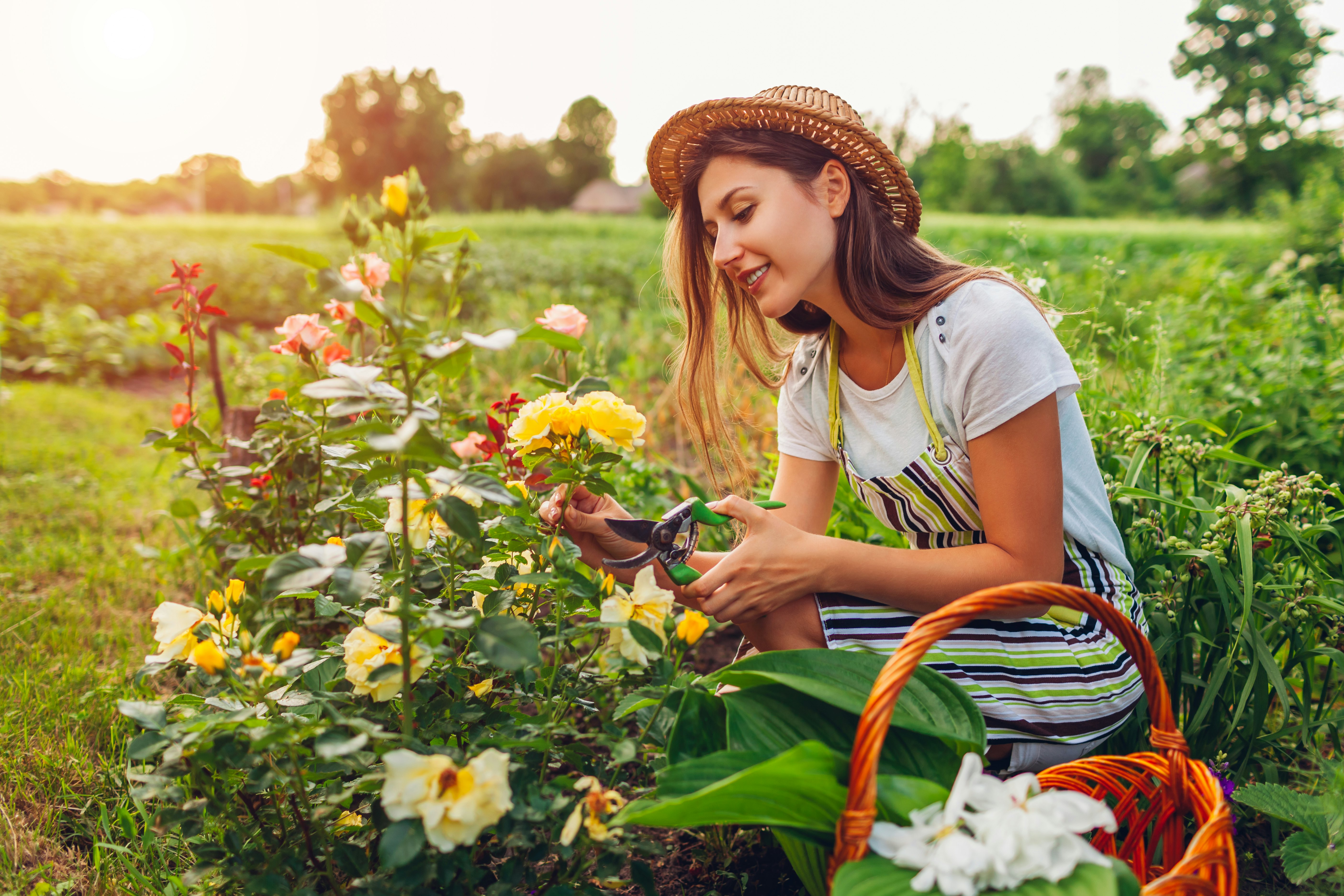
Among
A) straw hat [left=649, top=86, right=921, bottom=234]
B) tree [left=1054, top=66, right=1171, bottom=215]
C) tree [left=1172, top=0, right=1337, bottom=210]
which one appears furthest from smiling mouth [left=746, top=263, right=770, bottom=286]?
tree [left=1054, top=66, right=1171, bottom=215]

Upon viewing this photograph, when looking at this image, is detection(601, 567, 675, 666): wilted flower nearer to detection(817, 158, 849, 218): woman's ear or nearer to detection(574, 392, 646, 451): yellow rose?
detection(574, 392, 646, 451): yellow rose

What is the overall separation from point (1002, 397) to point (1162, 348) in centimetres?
98

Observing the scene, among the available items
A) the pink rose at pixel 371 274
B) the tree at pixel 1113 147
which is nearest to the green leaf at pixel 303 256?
the pink rose at pixel 371 274

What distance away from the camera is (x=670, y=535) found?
1204mm

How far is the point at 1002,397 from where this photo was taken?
1.26 m

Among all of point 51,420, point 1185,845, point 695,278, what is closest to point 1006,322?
point 695,278

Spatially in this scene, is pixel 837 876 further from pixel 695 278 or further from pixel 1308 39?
pixel 1308 39

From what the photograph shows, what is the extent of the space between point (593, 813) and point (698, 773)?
4.8 inches

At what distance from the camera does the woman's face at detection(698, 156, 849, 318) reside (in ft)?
4.59

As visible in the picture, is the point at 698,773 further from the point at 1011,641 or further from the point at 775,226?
the point at 775,226

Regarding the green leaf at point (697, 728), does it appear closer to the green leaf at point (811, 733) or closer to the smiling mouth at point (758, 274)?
the green leaf at point (811, 733)

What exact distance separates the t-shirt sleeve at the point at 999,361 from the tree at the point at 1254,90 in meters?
36.8

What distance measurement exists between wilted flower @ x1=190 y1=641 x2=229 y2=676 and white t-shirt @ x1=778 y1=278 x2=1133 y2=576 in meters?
1.14

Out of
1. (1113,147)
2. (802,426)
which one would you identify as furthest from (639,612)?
(1113,147)
